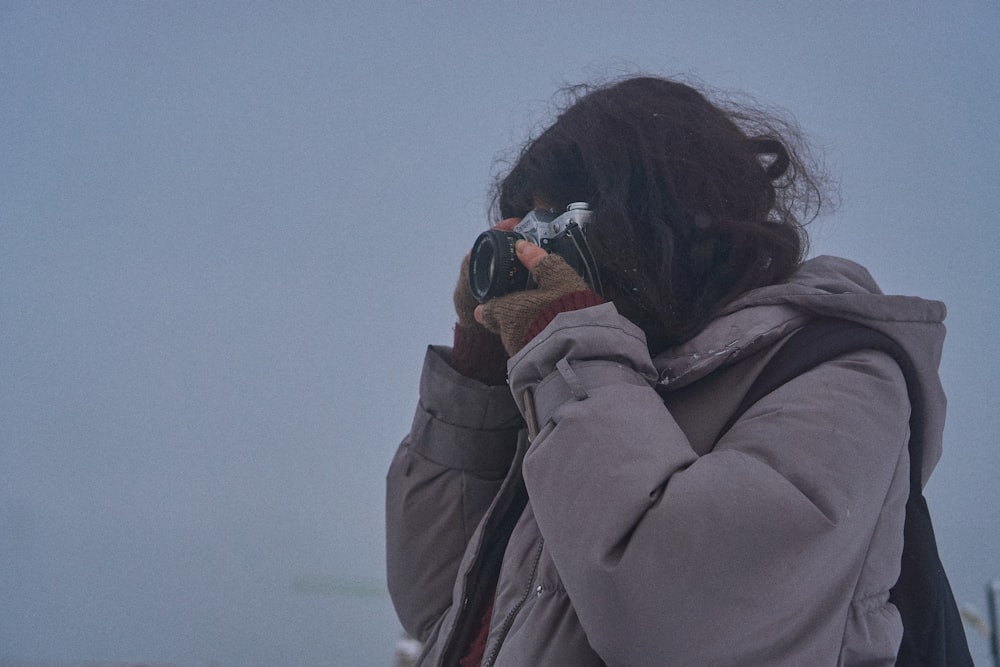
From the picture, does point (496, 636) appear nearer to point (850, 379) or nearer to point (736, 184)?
point (850, 379)

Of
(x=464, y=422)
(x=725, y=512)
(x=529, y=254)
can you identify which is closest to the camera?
(x=725, y=512)

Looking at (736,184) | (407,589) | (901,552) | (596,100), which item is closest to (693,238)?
(736,184)

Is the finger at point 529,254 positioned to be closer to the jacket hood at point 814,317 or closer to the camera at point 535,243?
the camera at point 535,243

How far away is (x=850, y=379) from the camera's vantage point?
21.0 inches

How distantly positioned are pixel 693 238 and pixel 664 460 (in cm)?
24

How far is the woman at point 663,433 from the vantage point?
47 cm

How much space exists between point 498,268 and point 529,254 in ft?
0.10

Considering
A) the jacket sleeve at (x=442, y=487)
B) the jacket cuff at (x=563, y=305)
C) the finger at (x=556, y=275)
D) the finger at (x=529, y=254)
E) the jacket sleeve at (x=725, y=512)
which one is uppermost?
the finger at (x=529, y=254)

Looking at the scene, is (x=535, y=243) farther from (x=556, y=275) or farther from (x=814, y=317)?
(x=814, y=317)

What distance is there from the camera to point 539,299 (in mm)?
664

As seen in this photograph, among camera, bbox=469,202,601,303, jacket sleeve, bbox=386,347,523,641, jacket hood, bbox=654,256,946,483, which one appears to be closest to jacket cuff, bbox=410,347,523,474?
jacket sleeve, bbox=386,347,523,641

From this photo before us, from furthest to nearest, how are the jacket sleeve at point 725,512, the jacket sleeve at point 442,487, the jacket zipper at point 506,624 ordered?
the jacket sleeve at point 442,487 → the jacket zipper at point 506,624 → the jacket sleeve at point 725,512

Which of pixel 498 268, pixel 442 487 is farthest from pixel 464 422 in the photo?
pixel 498 268

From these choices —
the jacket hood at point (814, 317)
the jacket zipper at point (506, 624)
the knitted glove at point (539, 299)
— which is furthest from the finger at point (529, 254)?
the jacket zipper at point (506, 624)
